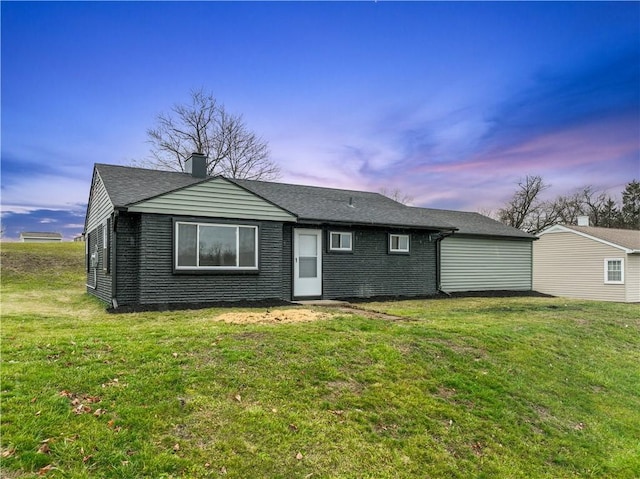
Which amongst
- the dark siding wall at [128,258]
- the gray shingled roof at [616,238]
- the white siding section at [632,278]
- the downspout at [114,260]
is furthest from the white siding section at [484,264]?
the downspout at [114,260]

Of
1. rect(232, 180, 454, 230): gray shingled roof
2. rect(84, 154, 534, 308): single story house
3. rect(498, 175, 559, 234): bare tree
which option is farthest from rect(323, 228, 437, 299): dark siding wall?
rect(498, 175, 559, 234): bare tree

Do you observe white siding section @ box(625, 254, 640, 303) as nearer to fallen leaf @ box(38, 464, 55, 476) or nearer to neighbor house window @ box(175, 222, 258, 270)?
neighbor house window @ box(175, 222, 258, 270)

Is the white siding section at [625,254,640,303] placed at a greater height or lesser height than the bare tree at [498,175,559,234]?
lesser

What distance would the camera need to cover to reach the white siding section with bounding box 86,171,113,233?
37.7 ft

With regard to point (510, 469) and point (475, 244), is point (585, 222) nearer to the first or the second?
point (475, 244)

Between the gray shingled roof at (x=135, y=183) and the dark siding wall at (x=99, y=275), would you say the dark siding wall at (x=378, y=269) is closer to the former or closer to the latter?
the gray shingled roof at (x=135, y=183)

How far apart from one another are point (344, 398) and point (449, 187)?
26.6 meters

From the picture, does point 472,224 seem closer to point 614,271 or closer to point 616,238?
point 614,271

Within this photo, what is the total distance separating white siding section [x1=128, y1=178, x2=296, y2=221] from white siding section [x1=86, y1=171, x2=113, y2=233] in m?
1.51

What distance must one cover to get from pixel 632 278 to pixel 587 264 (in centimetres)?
189

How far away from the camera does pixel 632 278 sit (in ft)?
63.0

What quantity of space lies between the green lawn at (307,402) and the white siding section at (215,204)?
333cm

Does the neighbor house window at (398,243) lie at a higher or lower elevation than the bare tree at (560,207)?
lower

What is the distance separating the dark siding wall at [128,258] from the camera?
10203 mm
